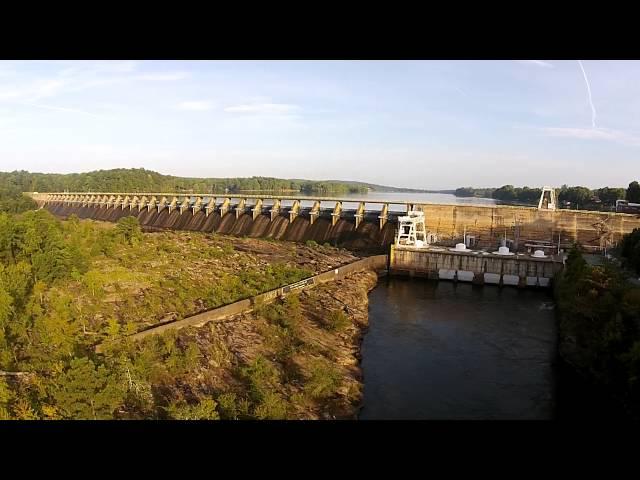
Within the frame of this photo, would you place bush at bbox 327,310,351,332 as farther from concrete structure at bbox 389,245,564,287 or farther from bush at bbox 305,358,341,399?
concrete structure at bbox 389,245,564,287

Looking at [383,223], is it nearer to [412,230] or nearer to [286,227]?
[412,230]

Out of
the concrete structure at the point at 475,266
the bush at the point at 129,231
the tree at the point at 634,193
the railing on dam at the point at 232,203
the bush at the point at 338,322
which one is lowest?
the bush at the point at 338,322

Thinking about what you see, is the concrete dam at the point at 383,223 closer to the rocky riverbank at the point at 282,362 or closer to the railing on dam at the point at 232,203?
the railing on dam at the point at 232,203

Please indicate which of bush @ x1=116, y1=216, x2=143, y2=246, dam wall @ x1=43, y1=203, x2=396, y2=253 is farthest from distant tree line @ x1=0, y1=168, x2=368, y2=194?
bush @ x1=116, y1=216, x2=143, y2=246

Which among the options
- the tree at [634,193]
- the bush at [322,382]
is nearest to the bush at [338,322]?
the bush at [322,382]

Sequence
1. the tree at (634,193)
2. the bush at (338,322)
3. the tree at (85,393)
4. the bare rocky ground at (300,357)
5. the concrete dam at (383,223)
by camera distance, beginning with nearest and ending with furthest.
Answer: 1. the tree at (85,393)
2. the bare rocky ground at (300,357)
3. the bush at (338,322)
4. the concrete dam at (383,223)
5. the tree at (634,193)
